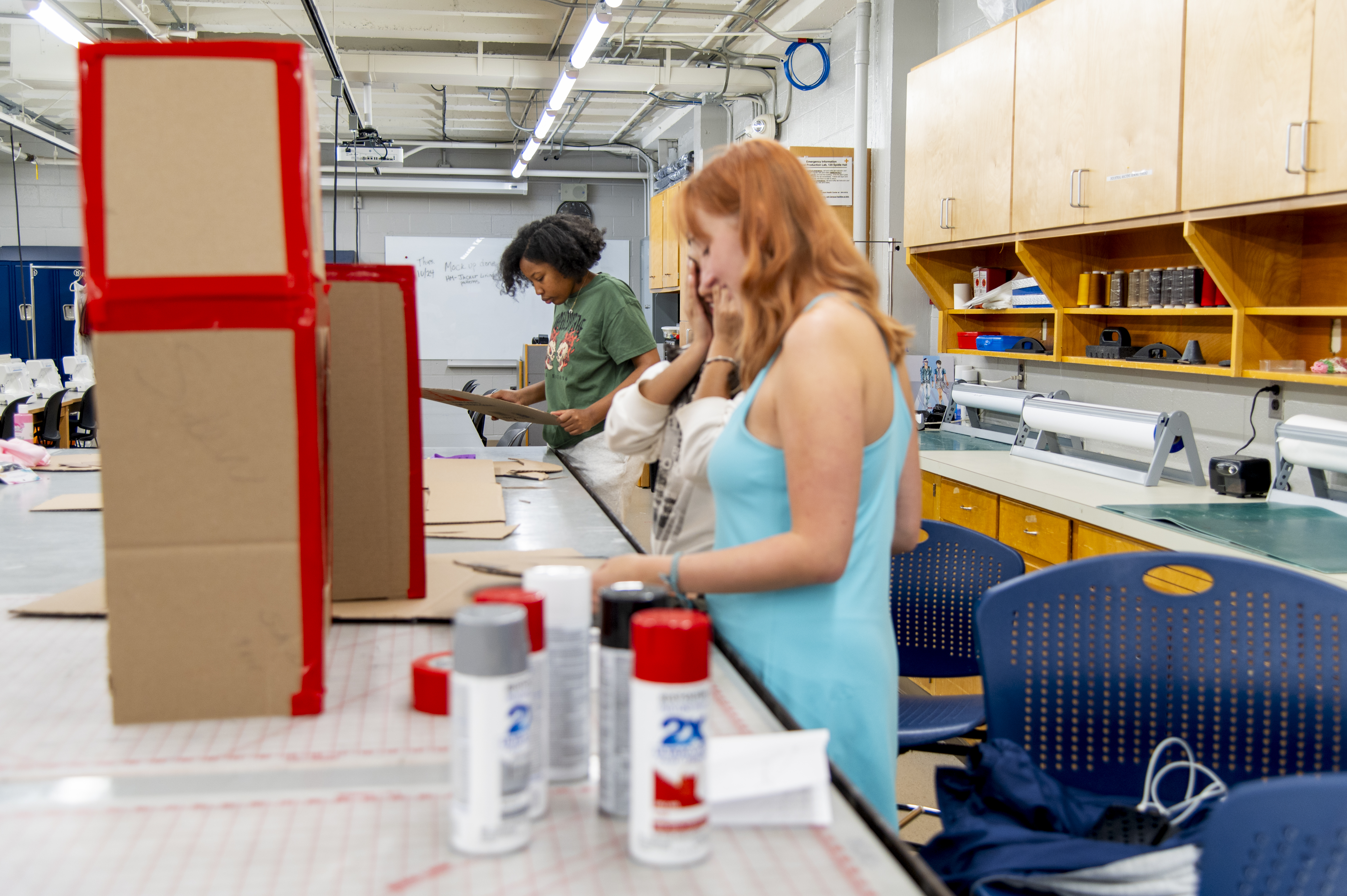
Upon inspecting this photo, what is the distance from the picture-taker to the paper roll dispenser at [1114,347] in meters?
3.38

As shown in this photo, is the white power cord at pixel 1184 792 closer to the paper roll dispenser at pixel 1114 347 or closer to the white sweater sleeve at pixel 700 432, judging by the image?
the white sweater sleeve at pixel 700 432

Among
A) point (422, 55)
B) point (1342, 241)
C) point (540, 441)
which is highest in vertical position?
point (422, 55)

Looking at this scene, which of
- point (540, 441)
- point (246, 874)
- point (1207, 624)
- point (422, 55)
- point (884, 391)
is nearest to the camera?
point (246, 874)

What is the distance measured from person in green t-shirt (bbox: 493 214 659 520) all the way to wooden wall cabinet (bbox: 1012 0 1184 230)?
4.82ft

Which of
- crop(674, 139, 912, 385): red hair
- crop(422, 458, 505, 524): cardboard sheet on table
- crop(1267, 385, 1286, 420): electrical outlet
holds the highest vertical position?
crop(674, 139, 912, 385): red hair

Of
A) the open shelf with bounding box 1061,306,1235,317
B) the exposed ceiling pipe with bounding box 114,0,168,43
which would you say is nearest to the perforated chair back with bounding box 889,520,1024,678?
the open shelf with bounding box 1061,306,1235,317

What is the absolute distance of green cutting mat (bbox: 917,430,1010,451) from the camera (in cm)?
379

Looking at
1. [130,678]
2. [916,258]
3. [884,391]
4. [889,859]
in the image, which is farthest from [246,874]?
[916,258]

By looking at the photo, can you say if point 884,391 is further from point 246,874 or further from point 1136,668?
point 246,874

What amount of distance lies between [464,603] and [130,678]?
40 cm

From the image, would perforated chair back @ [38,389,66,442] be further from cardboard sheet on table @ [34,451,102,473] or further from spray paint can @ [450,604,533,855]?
spray paint can @ [450,604,533,855]

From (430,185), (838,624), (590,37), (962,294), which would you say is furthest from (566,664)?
(430,185)

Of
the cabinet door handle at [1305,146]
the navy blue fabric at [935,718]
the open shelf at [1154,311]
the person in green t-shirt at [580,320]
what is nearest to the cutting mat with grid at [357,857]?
the navy blue fabric at [935,718]

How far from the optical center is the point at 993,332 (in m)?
4.38
